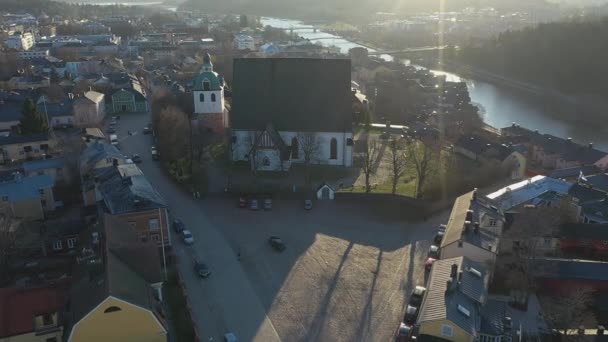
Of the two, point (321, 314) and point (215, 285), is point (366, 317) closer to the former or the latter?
point (321, 314)

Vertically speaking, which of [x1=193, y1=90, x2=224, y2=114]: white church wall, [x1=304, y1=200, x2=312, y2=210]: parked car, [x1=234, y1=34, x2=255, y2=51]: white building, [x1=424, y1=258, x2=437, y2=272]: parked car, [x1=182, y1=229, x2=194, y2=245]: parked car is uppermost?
[x1=234, y1=34, x2=255, y2=51]: white building

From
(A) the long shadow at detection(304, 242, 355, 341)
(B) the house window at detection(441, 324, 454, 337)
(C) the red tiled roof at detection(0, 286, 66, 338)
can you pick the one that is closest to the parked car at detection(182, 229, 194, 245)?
(A) the long shadow at detection(304, 242, 355, 341)

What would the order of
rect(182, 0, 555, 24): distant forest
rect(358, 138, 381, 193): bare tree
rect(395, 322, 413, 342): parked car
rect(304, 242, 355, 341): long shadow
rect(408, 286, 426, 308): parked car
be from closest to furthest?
rect(395, 322, 413, 342): parked car, rect(304, 242, 355, 341): long shadow, rect(408, 286, 426, 308): parked car, rect(358, 138, 381, 193): bare tree, rect(182, 0, 555, 24): distant forest

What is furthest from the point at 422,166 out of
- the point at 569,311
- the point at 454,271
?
the point at 569,311

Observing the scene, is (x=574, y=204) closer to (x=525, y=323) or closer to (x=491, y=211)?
(x=491, y=211)

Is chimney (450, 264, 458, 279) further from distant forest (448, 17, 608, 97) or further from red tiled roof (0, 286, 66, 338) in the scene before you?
distant forest (448, 17, 608, 97)

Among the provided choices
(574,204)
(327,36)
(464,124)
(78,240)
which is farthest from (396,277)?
(327,36)

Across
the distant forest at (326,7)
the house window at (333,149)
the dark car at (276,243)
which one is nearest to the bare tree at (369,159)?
the house window at (333,149)
